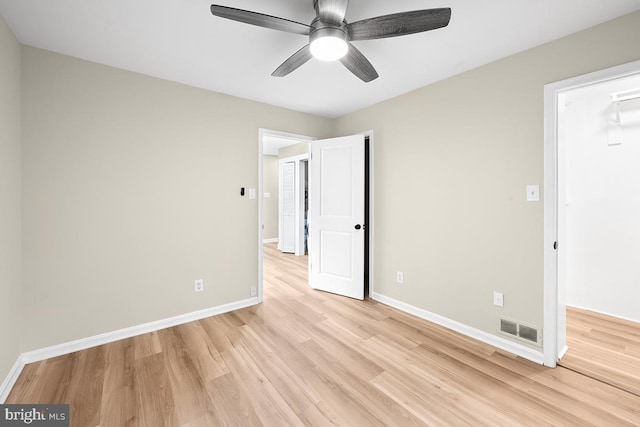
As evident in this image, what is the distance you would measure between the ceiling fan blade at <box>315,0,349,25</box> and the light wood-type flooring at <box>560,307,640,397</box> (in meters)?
2.88

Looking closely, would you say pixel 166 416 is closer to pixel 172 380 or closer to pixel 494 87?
pixel 172 380

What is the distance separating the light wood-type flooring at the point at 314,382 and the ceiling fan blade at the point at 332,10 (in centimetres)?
227

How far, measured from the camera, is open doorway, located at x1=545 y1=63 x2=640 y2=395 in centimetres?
206

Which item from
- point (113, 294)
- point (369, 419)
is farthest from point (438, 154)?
point (113, 294)

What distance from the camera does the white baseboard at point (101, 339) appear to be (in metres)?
1.89

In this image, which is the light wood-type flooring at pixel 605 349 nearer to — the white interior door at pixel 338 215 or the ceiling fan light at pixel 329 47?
the white interior door at pixel 338 215

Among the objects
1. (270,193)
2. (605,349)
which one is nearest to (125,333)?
(605,349)

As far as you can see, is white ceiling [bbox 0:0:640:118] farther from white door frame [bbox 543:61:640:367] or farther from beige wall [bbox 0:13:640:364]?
white door frame [bbox 543:61:640:367]

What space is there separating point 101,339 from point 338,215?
271 centimetres

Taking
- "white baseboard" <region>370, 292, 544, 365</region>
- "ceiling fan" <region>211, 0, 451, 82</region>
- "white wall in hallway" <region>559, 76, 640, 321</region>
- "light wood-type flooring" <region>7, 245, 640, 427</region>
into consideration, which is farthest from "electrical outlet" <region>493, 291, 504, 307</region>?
"ceiling fan" <region>211, 0, 451, 82</region>

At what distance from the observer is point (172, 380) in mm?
1916

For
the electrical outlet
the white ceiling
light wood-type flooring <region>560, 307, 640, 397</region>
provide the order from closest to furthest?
the white ceiling
light wood-type flooring <region>560, 307, 640, 397</region>
the electrical outlet

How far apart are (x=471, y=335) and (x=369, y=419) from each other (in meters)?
1.46
